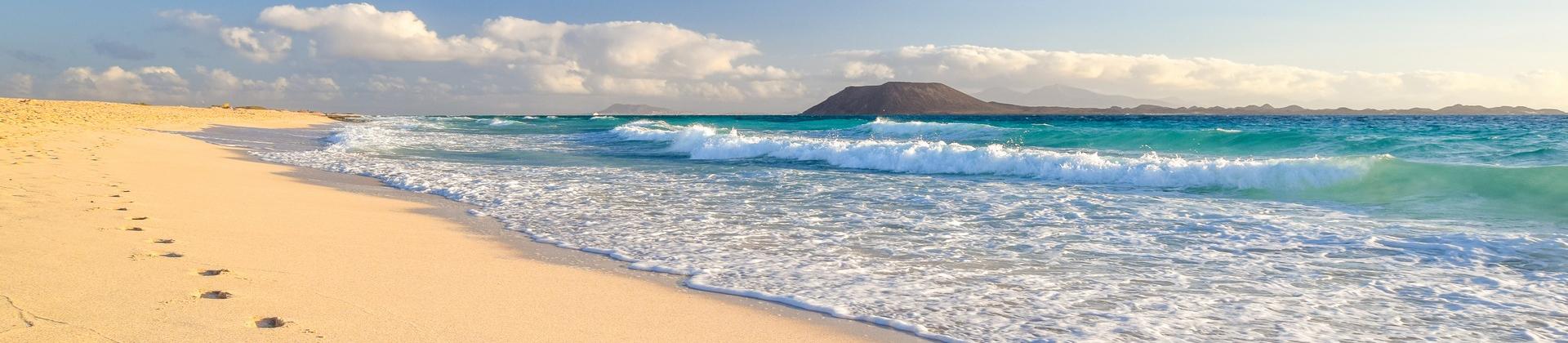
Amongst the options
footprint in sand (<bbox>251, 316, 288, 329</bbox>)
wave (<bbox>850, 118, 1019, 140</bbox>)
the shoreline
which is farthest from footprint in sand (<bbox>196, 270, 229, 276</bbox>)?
wave (<bbox>850, 118, 1019, 140</bbox>)

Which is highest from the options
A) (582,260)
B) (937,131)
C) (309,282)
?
(309,282)

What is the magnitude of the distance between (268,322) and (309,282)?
932 millimetres

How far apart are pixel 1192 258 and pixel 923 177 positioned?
7343 millimetres

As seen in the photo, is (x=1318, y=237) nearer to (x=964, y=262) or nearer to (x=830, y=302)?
(x=964, y=262)

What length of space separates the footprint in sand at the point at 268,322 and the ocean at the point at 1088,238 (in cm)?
214

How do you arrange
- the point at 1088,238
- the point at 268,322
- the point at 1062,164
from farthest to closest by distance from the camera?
1. the point at 1062,164
2. the point at 1088,238
3. the point at 268,322

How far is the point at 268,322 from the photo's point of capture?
136 inches

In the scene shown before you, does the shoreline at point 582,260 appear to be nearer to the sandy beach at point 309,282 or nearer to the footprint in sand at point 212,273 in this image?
the sandy beach at point 309,282

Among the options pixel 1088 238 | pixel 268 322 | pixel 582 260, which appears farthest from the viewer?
pixel 1088 238

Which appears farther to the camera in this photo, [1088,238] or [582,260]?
[1088,238]

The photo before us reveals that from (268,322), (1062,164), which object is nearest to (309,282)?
(268,322)

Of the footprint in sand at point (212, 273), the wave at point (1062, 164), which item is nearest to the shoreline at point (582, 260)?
the footprint in sand at point (212, 273)

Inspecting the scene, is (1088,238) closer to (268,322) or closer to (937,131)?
(268,322)

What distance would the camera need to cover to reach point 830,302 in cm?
440
